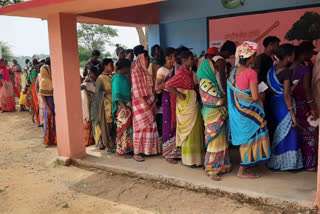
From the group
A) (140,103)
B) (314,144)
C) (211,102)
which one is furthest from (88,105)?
(314,144)

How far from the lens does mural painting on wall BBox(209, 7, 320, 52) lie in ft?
20.7

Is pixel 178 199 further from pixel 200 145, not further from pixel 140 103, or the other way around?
pixel 140 103

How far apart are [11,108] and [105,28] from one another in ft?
70.0

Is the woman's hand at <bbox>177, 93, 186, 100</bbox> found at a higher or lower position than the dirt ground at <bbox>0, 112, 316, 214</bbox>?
higher

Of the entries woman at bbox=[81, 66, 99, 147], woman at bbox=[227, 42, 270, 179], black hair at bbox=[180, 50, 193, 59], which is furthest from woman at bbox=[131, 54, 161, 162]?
woman at bbox=[227, 42, 270, 179]

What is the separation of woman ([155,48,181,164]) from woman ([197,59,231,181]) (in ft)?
2.25

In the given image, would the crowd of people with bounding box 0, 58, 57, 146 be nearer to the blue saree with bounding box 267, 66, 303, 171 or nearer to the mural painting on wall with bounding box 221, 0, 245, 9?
the mural painting on wall with bounding box 221, 0, 245, 9

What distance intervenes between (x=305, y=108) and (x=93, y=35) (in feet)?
94.2

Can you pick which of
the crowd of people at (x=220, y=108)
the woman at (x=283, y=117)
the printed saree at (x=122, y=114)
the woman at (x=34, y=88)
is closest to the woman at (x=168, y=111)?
the crowd of people at (x=220, y=108)

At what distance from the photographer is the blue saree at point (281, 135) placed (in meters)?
3.98

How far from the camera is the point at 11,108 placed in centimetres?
1200

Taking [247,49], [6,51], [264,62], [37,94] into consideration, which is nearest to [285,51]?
[247,49]

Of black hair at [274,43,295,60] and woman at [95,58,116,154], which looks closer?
black hair at [274,43,295,60]

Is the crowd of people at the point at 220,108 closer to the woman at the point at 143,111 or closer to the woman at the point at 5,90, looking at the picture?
the woman at the point at 143,111
